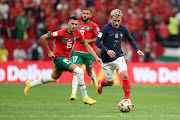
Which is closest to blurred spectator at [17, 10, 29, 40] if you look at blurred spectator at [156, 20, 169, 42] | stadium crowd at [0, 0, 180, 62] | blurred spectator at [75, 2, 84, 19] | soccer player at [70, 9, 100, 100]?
stadium crowd at [0, 0, 180, 62]

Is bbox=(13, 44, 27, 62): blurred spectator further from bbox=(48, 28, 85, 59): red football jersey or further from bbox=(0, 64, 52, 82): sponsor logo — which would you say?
bbox=(48, 28, 85, 59): red football jersey

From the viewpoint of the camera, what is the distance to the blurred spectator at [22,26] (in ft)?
70.2

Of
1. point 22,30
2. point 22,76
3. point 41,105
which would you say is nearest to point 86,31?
point 41,105

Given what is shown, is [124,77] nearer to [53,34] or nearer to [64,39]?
[64,39]

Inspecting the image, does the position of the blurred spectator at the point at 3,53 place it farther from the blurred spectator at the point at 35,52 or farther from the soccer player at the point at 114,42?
the soccer player at the point at 114,42

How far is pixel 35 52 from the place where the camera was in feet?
67.7

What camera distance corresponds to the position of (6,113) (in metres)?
8.71

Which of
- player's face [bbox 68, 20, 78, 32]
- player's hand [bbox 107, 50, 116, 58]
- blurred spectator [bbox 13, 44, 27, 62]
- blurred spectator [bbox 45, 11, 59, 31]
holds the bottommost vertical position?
blurred spectator [bbox 13, 44, 27, 62]

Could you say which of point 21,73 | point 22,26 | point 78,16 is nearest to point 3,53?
point 21,73

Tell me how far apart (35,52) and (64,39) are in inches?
410

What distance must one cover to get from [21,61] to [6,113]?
12.0m

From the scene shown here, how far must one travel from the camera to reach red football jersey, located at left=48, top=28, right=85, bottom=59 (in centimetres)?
1032

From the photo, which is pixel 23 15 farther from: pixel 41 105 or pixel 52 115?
pixel 52 115

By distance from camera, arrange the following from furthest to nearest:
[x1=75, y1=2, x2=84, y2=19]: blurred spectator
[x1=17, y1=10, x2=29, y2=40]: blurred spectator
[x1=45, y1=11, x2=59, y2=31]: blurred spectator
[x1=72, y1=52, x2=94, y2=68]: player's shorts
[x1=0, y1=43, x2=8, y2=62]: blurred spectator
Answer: [x1=75, y1=2, x2=84, y2=19]: blurred spectator
[x1=45, y1=11, x2=59, y2=31]: blurred spectator
[x1=17, y1=10, x2=29, y2=40]: blurred spectator
[x1=0, y1=43, x2=8, y2=62]: blurred spectator
[x1=72, y1=52, x2=94, y2=68]: player's shorts
